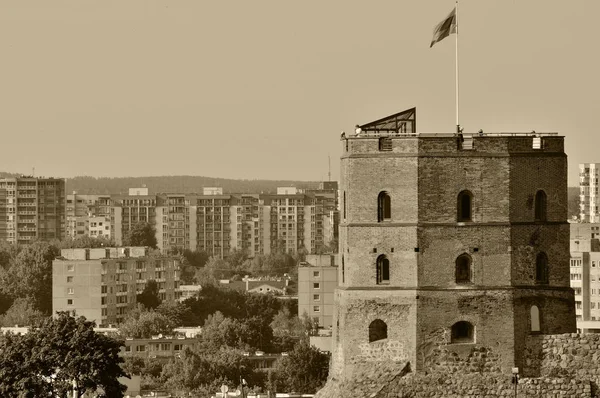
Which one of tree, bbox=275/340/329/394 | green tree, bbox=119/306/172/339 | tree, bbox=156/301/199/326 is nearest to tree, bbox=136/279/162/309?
tree, bbox=156/301/199/326

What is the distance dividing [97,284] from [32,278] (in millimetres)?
7385

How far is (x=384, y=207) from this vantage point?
7238 cm

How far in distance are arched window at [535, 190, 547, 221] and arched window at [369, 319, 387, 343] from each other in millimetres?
4821

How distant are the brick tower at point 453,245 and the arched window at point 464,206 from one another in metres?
0.03

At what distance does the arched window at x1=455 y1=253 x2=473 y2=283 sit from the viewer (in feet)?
236

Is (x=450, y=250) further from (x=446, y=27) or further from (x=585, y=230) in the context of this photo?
(x=585, y=230)

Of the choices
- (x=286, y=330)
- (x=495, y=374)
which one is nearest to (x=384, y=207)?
(x=495, y=374)

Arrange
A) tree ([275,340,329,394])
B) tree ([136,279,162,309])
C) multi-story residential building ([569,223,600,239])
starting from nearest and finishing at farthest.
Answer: tree ([275,340,329,394]) → tree ([136,279,162,309]) → multi-story residential building ([569,223,600,239])

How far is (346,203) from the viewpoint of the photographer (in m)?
72.8

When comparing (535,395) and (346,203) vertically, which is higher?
(346,203)

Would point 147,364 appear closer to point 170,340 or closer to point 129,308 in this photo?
point 170,340

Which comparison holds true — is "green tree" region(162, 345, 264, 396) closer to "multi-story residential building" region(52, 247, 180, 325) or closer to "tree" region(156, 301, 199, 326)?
"tree" region(156, 301, 199, 326)

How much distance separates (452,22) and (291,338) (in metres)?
60.3

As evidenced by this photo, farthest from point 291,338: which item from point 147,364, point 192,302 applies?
point 192,302
